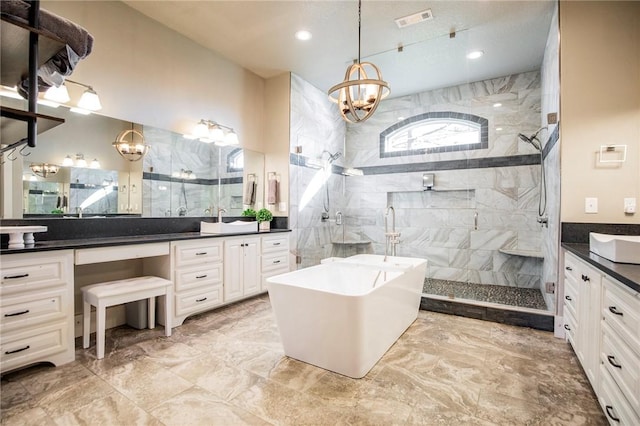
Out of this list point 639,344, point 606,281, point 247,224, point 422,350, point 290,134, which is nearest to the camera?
point 639,344

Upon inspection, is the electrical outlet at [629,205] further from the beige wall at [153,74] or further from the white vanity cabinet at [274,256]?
the beige wall at [153,74]

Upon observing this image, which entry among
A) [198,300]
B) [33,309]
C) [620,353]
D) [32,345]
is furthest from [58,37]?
[620,353]

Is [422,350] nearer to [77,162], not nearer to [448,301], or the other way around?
[448,301]

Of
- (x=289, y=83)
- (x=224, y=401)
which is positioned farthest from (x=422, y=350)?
(x=289, y=83)

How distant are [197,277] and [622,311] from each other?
10.3 ft

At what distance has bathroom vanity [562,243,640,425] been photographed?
1303 mm

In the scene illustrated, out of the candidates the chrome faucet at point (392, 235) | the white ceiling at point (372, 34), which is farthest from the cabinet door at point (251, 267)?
the white ceiling at point (372, 34)

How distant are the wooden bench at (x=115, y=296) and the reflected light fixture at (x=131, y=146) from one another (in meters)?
1.26

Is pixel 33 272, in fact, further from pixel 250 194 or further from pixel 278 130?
pixel 278 130

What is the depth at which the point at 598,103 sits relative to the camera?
267 cm

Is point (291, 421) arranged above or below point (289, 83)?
below

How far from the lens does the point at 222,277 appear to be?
11.2 feet

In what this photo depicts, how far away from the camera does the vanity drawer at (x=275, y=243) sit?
401cm

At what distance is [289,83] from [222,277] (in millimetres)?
2884
